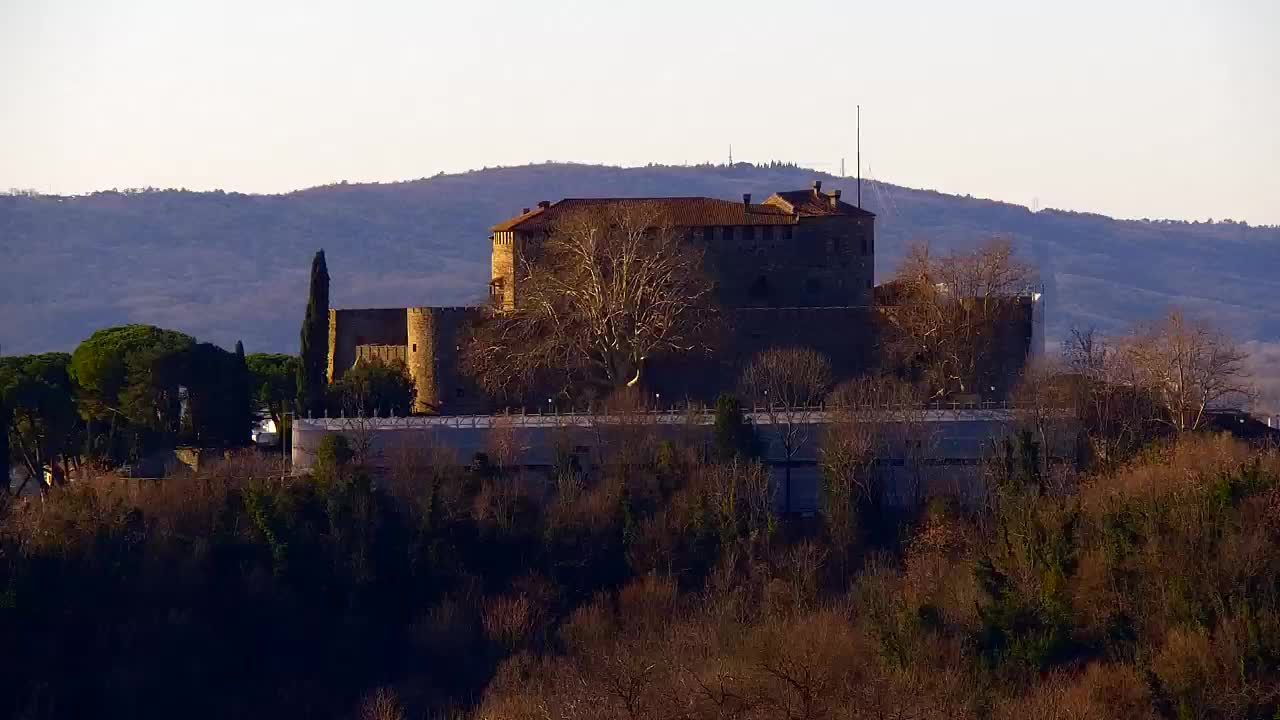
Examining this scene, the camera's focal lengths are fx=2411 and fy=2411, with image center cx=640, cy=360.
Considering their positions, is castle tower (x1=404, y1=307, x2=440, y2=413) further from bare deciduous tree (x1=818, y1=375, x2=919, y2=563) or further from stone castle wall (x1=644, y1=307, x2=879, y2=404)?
bare deciduous tree (x1=818, y1=375, x2=919, y2=563)

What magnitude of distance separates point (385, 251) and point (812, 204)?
125238 millimetres

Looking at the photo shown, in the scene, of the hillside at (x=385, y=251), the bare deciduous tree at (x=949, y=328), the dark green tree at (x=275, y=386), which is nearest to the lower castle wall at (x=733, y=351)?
the bare deciduous tree at (x=949, y=328)

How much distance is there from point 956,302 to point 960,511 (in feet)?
18.7

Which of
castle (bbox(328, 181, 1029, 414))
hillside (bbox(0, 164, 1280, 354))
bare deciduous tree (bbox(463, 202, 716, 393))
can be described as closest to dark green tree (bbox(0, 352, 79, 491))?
castle (bbox(328, 181, 1029, 414))

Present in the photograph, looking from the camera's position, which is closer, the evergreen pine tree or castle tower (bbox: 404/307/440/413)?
the evergreen pine tree

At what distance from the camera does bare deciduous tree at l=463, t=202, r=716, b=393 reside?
139ft

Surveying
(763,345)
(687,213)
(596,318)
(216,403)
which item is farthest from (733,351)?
(216,403)

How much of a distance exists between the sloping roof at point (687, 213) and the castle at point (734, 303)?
0.12ft

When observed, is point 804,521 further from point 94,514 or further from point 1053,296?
point 1053,296

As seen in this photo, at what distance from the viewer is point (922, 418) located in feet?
133

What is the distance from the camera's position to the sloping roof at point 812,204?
45.4 metres

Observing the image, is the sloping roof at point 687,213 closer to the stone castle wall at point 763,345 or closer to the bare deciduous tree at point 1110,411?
the stone castle wall at point 763,345

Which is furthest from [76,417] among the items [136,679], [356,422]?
[136,679]

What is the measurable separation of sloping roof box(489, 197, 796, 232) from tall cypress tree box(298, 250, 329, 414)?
363cm
